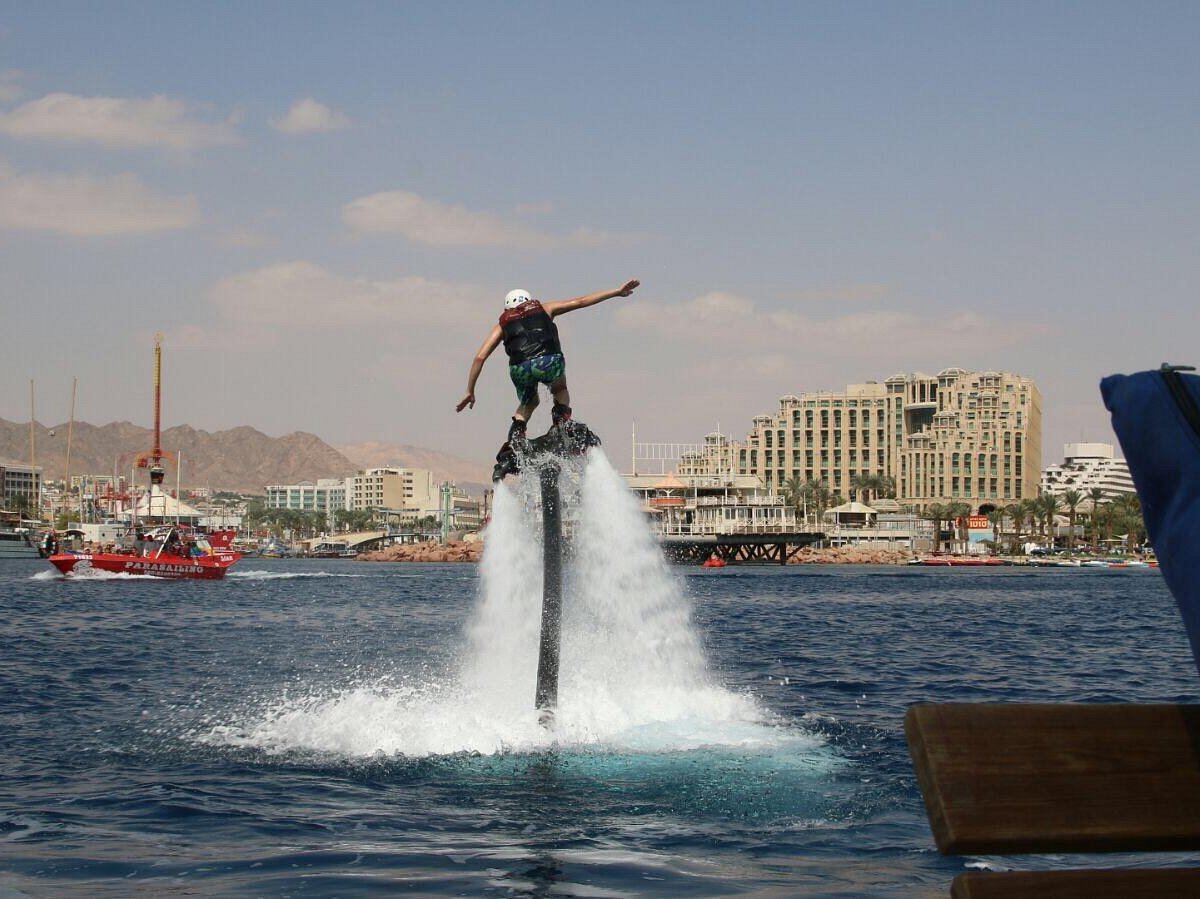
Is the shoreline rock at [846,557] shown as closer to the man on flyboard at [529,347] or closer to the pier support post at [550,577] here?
the pier support post at [550,577]

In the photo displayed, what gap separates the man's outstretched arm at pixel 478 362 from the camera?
14.2 m

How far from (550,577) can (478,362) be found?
265cm

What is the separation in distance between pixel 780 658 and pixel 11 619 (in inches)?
1182

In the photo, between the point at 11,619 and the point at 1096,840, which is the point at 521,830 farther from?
the point at 11,619

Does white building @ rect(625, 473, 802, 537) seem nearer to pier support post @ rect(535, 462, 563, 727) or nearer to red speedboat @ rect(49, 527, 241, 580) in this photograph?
red speedboat @ rect(49, 527, 241, 580)

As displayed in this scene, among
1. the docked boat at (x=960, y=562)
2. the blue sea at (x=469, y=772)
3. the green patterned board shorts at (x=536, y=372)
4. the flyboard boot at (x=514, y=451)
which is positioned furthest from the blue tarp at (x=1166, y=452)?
the docked boat at (x=960, y=562)

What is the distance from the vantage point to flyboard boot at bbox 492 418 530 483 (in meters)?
14.5

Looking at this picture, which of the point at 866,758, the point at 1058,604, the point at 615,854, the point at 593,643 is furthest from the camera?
the point at 1058,604

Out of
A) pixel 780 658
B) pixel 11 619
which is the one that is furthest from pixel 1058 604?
pixel 11 619

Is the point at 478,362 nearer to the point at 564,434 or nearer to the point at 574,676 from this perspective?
the point at 564,434

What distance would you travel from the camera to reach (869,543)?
19525cm

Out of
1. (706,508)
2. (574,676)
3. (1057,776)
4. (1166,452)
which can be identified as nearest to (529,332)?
(574,676)

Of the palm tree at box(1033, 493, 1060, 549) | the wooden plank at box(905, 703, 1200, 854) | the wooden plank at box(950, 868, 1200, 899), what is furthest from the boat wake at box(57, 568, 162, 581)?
the palm tree at box(1033, 493, 1060, 549)

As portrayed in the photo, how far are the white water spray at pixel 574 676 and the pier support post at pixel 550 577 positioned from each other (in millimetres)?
334
